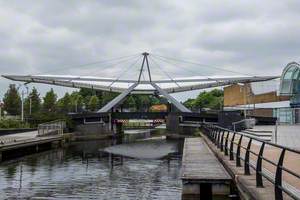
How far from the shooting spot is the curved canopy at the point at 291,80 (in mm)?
50125

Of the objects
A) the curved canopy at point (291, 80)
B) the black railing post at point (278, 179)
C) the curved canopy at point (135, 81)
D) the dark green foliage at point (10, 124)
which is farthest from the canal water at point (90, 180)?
the curved canopy at point (135, 81)

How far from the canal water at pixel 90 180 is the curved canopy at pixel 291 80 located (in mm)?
23148

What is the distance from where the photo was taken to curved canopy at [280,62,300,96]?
50.1m

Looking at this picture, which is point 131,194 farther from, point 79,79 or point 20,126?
point 79,79

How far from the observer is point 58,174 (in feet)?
84.9

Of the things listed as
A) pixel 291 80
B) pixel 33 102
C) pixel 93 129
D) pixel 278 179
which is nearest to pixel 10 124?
pixel 93 129

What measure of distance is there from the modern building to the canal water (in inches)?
898

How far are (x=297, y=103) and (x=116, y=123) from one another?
4120cm

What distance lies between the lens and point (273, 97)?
87000 mm

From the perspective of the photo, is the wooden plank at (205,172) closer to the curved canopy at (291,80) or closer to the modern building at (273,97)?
the modern building at (273,97)

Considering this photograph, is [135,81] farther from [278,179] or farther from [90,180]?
[278,179]

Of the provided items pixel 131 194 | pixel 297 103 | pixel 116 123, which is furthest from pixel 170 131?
pixel 131 194

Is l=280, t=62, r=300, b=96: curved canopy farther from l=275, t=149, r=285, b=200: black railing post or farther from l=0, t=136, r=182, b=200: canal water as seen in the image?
l=275, t=149, r=285, b=200: black railing post

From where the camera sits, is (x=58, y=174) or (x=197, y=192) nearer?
(x=197, y=192)
